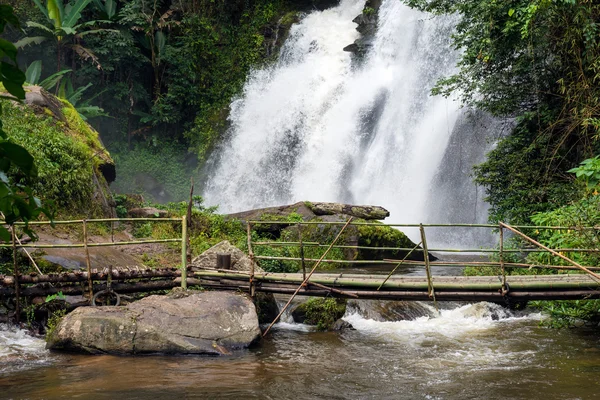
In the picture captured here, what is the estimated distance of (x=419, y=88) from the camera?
19.7 meters

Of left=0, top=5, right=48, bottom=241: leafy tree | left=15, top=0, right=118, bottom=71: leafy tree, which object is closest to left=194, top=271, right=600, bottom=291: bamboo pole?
left=0, top=5, right=48, bottom=241: leafy tree

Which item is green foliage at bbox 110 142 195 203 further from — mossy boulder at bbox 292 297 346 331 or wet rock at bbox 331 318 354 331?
wet rock at bbox 331 318 354 331

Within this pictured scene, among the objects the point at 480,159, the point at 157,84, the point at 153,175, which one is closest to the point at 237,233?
the point at 480,159

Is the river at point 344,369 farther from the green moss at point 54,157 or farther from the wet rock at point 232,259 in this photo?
the green moss at point 54,157

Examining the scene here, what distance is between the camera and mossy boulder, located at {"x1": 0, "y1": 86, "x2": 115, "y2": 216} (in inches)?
480

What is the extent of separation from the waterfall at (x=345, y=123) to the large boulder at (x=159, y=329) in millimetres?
10773

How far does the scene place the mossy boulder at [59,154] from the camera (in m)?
12.2

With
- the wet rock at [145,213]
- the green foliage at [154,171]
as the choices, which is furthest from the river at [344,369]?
the green foliage at [154,171]

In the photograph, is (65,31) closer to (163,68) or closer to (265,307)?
(163,68)

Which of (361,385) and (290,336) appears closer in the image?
(361,385)

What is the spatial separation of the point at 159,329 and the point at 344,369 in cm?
227

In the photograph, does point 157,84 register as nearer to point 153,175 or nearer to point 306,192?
point 153,175

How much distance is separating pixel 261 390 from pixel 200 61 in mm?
20574

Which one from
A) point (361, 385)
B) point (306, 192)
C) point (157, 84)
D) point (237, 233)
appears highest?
point (157, 84)
